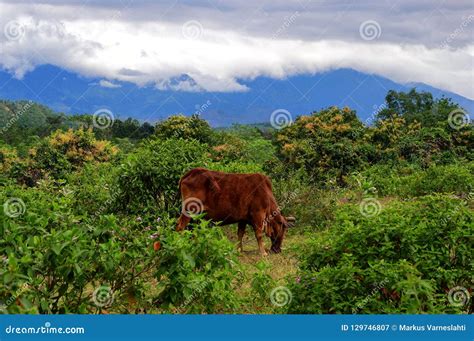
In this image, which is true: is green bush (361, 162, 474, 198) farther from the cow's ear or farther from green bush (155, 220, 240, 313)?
green bush (155, 220, 240, 313)

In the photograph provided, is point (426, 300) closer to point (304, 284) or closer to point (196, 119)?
point (304, 284)

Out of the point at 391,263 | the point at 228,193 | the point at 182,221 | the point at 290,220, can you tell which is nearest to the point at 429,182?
the point at 290,220

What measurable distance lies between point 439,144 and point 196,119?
9857 millimetres

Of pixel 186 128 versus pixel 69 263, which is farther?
pixel 186 128

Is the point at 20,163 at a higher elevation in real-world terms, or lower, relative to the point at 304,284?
higher

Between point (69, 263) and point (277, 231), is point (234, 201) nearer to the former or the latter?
point (277, 231)

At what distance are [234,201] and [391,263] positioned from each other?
7096 millimetres

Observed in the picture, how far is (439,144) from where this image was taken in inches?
1038

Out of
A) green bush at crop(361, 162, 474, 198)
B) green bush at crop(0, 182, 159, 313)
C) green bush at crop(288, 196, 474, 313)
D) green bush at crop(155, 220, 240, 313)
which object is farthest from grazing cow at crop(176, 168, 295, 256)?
green bush at crop(155, 220, 240, 313)

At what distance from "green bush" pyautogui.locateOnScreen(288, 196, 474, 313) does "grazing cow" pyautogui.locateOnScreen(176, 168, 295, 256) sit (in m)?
5.69

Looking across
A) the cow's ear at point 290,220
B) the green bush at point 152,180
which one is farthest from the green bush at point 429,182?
the green bush at point 152,180

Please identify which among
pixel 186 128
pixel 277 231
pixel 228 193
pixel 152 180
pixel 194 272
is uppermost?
pixel 186 128

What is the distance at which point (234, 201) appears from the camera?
13078 millimetres

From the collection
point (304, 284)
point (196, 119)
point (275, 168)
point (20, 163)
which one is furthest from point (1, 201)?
point (196, 119)
